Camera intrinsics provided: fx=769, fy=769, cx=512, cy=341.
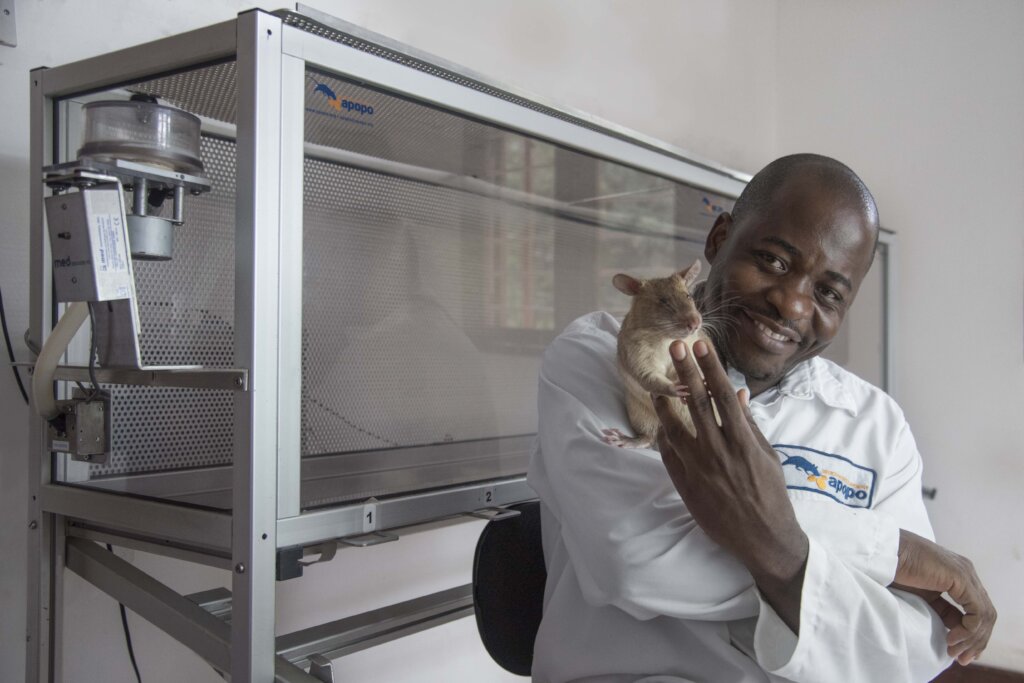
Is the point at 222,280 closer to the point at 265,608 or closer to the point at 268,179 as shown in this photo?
the point at 268,179

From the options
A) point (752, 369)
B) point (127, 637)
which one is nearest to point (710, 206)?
point (752, 369)

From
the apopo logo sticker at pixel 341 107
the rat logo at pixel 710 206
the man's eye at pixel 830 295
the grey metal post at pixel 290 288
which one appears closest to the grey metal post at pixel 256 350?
the grey metal post at pixel 290 288

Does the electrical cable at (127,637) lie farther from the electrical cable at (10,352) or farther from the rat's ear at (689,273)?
the rat's ear at (689,273)

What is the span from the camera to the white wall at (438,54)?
1393 millimetres

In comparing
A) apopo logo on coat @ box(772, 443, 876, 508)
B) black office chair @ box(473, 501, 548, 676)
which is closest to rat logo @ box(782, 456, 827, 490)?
apopo logo on coat @ box(772, 443, 876, 508)

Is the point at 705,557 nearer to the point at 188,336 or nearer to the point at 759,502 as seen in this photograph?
the point at 759,502

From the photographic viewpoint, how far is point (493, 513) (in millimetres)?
1364

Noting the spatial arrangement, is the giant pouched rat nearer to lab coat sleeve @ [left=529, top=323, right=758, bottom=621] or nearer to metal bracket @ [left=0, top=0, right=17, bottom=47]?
lab coat sleeve @ [left=529, top=323, right=758, bottom=621]

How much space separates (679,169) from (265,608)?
1.33 m

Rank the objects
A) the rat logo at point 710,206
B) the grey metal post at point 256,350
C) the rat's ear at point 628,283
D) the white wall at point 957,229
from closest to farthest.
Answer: the grey metal post at point 256,350 < the rat's ear at point 628,283 < the rat logo at point 710,206 < the white wall at point 957,229

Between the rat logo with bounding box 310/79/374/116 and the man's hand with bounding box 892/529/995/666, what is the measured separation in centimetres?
104

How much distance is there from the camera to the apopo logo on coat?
3.65 feet

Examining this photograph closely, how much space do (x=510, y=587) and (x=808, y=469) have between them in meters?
0.52

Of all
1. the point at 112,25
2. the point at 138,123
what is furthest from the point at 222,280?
the point at 112,25
